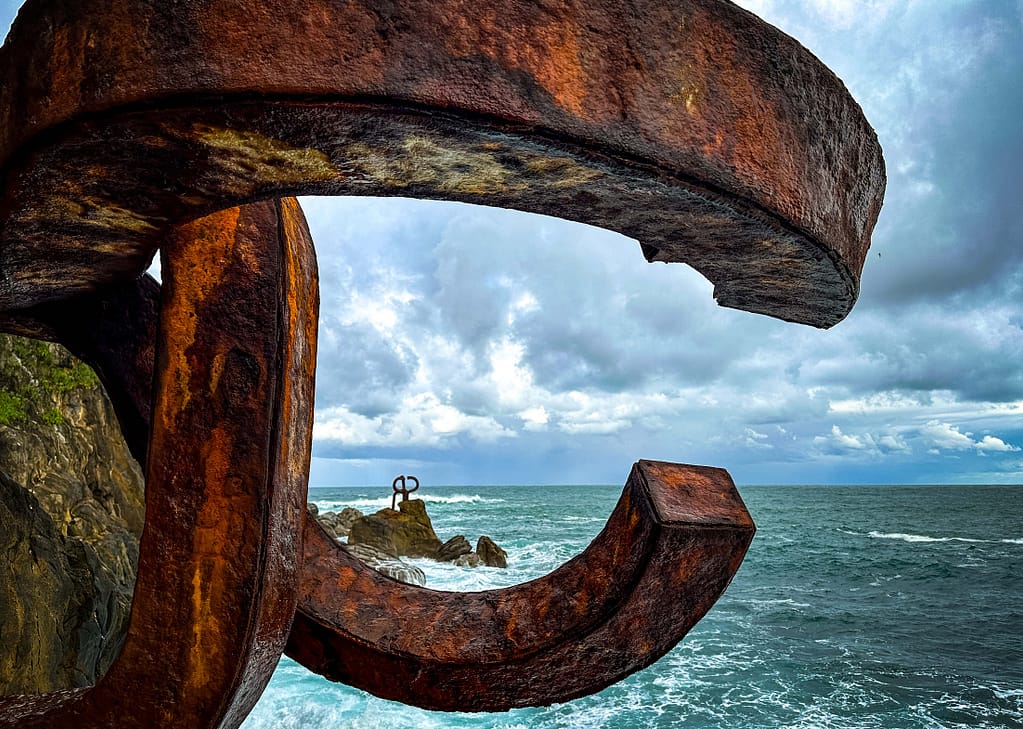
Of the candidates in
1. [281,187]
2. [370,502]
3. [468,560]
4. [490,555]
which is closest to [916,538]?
[490,555]

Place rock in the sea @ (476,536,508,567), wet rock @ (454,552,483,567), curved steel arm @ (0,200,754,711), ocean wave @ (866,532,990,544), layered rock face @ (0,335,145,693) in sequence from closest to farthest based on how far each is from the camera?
curved steel arm @ (0,200,754,711)
layered rock face @ (0,335,145,693)
wet rock @ (454,552,483,567)
rock in the sea @ (476,536,508,567)
ocean wave @ (866,532,990,544)

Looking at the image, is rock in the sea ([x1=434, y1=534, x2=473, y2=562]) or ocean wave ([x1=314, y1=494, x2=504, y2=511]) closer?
rock in the sea ([x1=434, y1=534, x2=473, y2=562])

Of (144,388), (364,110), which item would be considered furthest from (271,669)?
(364,110)

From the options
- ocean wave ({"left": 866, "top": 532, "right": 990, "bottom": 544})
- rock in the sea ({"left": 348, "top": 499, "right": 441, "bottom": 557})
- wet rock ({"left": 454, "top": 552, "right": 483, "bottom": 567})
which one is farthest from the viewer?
ocean wave ({"left": 866, "top": 532, "right": 990, "bottom": 544})

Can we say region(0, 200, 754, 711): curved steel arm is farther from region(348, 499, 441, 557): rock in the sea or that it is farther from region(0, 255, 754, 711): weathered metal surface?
region(348, 499, 441, 557): rock in the sea

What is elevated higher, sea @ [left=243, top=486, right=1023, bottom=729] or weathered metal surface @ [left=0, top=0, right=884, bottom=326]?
weathered metal surface @ [left=0, top=0, right=884, bottom=326]

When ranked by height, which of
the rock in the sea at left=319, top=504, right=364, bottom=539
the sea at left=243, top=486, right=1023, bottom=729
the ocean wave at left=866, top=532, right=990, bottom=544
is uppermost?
the rock in the sea at left=319, top=504, right=364, bottom=539

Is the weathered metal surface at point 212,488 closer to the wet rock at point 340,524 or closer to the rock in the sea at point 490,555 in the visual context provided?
the rock in the sea at point 490,555

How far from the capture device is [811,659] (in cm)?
1443

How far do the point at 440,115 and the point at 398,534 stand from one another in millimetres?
22825

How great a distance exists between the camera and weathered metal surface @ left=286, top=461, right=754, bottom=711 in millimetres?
2299

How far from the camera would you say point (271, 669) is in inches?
70.7

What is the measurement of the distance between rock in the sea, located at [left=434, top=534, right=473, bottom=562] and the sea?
2.06ft

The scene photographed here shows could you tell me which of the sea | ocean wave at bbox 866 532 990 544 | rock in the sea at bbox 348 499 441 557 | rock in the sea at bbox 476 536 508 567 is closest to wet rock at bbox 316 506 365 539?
rock in the sea at bbox 348 499 441 557
